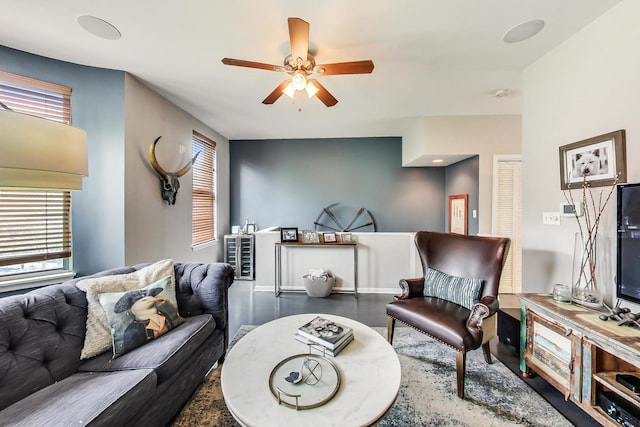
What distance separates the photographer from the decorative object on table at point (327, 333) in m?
1.39

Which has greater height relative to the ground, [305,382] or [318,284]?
[305,382]

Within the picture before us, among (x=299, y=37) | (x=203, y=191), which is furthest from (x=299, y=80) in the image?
(x=203, y=191)

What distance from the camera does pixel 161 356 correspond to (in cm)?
137

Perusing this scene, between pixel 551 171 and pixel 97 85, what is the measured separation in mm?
4144

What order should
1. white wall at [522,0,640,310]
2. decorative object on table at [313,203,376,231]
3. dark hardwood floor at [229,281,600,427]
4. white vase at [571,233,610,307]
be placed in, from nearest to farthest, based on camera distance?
white wall at [522,0,640,310], white vase at [571,233,610,307], dark hardwood floor at [229,281,600,427], decorative object on table at [313,203,376,231]

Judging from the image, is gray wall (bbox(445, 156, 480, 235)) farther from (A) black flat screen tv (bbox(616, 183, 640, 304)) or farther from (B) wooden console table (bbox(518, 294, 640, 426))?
(A) black flat screen tv (bbox(616, 183, 640, 304))

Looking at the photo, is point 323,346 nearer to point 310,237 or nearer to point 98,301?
point 98,301

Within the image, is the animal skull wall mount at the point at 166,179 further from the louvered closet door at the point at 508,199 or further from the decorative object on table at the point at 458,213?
the louvered closet door at the point at 508,199

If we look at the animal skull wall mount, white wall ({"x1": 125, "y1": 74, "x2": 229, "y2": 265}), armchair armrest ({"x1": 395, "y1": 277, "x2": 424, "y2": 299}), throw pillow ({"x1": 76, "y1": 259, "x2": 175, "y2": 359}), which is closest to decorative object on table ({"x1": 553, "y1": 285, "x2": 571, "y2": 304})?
armchair armrest ({"x1": 395, "y1": 277, "x2": 424, "y2": 299})

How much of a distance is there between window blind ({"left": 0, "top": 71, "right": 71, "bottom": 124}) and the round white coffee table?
2586 mm

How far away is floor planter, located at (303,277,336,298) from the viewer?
3.44 m

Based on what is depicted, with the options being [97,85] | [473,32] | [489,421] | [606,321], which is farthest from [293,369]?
[97,85]

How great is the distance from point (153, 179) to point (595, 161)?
3928 millimetres

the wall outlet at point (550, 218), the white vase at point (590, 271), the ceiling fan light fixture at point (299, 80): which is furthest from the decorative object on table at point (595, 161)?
the ceiling fan light fixture at point (299, 80)
